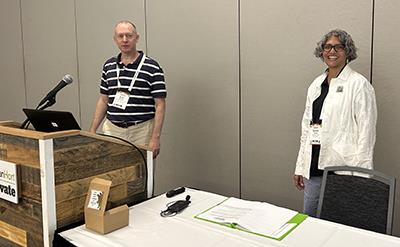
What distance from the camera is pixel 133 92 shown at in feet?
9.39

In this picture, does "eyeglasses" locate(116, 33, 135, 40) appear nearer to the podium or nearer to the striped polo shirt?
the striped polo shirt

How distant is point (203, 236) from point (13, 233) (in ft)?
2.75

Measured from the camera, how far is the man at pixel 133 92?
2.86 m

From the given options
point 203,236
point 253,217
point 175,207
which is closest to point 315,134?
point 253,217

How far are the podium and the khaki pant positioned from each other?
1178mm

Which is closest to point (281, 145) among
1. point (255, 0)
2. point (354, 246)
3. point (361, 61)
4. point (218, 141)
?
point (218, 141)

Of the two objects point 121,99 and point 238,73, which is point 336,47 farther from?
point 121,99

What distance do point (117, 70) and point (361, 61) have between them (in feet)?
5.84

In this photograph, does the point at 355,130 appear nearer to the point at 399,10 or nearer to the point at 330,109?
the point at 330,109

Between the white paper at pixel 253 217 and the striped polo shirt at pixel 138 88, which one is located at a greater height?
the striped polo shirt at pixel 138 88

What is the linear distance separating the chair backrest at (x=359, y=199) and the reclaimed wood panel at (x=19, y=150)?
1391 mm

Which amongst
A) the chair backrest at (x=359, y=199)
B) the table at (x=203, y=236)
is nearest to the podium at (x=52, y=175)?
the table at (x=203, y=236)

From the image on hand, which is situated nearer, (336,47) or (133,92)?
(336,47)

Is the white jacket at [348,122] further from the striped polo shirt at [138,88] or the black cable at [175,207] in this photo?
the striped polo shirt at [138,88]
